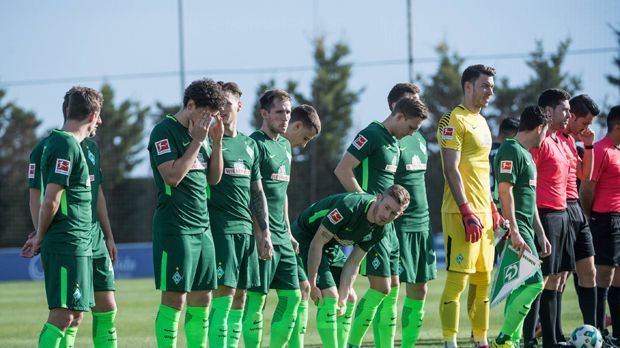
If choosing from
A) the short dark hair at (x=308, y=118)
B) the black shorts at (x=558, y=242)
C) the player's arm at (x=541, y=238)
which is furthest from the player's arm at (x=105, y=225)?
the black shorts at (x=558, y=242)

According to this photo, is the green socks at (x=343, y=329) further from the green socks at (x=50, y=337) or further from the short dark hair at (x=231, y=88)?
the green socks at (x=50, y=337)

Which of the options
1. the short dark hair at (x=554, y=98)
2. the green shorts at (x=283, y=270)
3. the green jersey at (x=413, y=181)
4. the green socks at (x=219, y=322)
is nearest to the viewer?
the green socks at (x=219, y=322)

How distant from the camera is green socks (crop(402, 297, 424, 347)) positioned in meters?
8.21

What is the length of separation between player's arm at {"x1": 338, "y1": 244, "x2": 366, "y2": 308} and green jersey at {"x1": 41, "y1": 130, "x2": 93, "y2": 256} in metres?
1.96

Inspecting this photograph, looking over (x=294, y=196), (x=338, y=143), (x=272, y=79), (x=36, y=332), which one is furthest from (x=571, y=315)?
(x=338, y=143)

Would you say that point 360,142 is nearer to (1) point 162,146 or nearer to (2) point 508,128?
(1) point 162,146

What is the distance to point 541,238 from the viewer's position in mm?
8164

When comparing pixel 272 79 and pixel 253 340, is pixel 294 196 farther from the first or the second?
pixel 253 340

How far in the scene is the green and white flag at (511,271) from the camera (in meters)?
7.82

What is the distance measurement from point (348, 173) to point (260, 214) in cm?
108

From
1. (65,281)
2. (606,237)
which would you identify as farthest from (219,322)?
(606,237)

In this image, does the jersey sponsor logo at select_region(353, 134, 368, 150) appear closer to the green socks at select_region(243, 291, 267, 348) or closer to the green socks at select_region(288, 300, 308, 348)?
the green socks at select_region(288, 300, 308, 348)

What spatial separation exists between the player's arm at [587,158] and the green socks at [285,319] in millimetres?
3566

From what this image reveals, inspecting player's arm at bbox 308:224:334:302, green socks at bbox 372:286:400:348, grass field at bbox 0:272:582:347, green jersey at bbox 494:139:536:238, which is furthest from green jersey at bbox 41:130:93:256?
grass field at bbox 0:272:582:347
